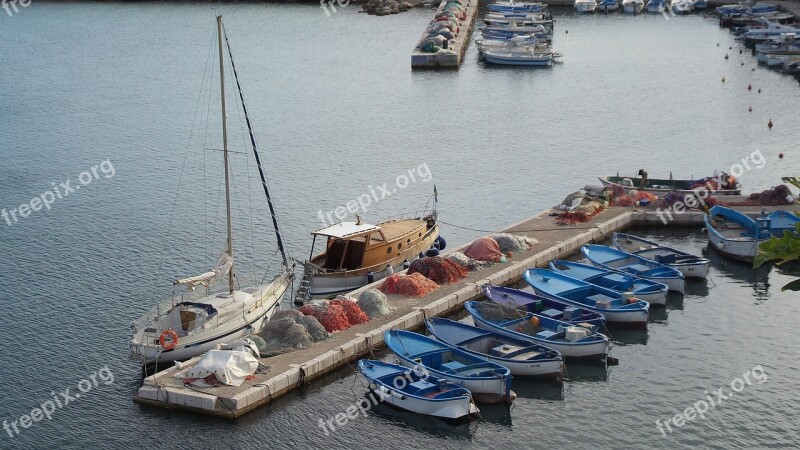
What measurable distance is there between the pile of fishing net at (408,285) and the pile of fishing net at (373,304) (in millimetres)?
2045

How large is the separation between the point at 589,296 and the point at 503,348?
7.47 meters

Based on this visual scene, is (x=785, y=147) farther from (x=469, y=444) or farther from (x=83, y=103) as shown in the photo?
(x=83, y=103)

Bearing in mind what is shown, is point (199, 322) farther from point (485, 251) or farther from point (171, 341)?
point (485, 251)

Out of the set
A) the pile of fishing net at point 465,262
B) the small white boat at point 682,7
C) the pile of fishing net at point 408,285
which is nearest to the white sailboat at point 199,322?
the pile of fishing net at point 408,285

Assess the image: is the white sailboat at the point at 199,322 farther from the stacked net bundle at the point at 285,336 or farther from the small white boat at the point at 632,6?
the small white boat at the point at 632,6

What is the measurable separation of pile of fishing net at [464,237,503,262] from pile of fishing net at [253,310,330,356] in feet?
39.0

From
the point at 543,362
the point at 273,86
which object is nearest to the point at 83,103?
the point at 273,86

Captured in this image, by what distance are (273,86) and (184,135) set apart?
2027 centimetres

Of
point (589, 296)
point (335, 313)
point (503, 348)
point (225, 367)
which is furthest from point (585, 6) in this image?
point (225, 367)

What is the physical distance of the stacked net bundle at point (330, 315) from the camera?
150 feet

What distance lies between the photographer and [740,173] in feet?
245

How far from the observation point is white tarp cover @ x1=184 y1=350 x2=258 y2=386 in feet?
133

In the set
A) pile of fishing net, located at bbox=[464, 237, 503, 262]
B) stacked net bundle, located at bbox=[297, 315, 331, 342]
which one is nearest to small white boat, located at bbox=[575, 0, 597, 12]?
pile of fishing net, located at bbox=[464, 237, 503, 262]

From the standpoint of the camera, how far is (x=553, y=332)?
150ft
